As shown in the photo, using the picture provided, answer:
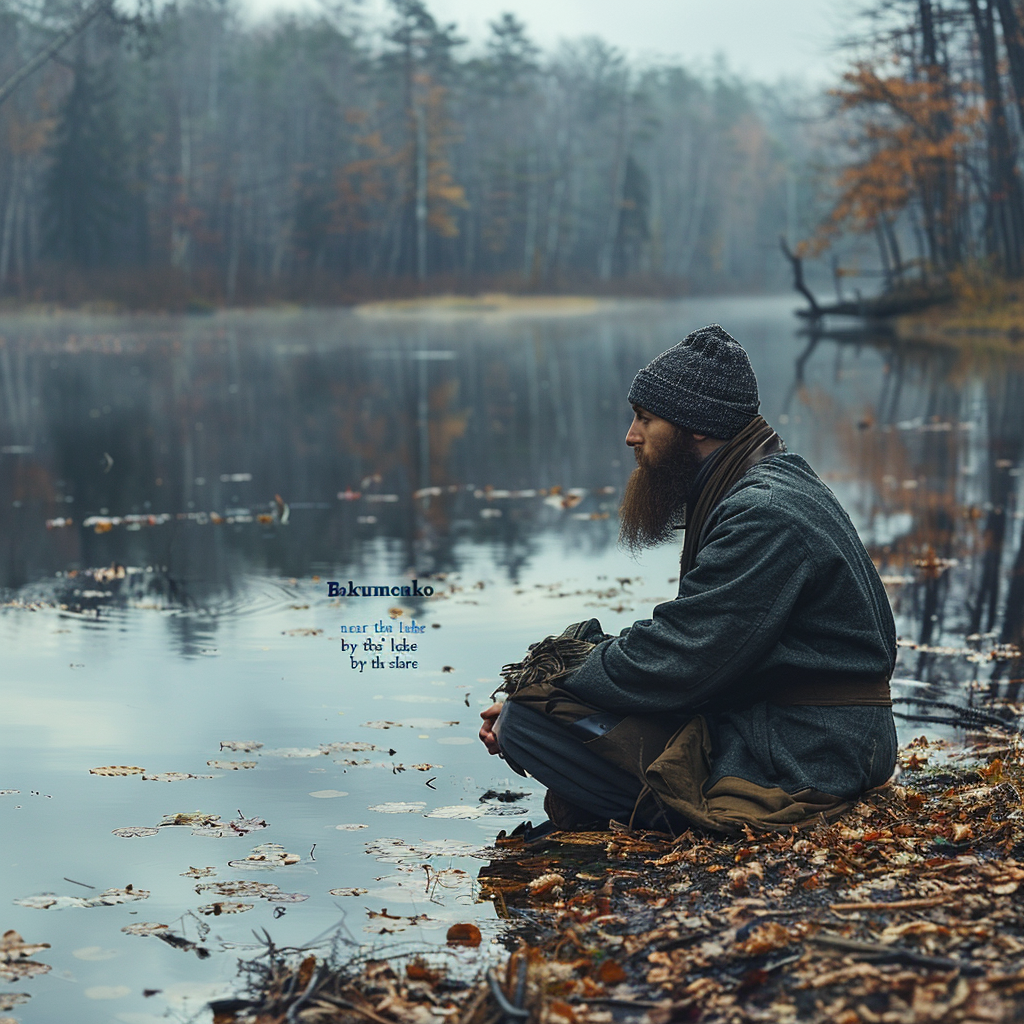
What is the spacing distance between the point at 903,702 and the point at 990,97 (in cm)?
3567

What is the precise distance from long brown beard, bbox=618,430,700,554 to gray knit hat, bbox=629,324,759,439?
0.11 m

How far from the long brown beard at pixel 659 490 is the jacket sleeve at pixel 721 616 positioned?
1.27ft

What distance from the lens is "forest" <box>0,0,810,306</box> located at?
6244 cm

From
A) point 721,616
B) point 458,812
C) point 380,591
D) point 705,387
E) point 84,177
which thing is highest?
point 84,177

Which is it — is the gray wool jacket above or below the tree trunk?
below

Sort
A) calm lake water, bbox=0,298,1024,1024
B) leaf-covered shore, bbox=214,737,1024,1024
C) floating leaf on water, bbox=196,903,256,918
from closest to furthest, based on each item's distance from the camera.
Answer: leaf-covered shore, bbox=214,737,1024,1024 → floating leaf on water, bbox=196,903,256,918 → calm lake water, bbox=0,298,1024,1024

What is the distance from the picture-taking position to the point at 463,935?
3699 mm

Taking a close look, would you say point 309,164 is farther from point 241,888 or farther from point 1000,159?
point 241,888

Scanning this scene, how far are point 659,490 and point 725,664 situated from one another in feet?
2.52

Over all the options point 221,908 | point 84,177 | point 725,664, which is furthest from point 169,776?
point 84,177

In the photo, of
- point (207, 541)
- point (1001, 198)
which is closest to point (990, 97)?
point (1001, 198)

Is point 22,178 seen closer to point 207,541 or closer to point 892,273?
point 892,273

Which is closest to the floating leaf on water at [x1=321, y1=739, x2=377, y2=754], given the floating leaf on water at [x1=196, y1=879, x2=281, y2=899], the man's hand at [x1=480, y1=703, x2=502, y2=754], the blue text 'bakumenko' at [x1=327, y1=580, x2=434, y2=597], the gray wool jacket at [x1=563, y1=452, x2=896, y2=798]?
the man's hand at [x1=480, y1=703, x2=502, y2=754]

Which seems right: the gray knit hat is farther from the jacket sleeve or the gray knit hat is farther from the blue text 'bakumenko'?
the blue text 'bakumenko'
